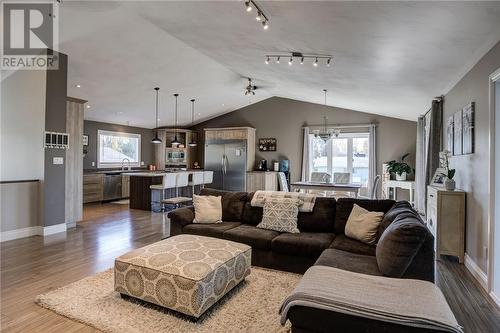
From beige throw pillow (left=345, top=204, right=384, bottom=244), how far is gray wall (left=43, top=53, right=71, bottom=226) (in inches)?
184

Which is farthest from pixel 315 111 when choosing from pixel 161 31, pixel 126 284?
pixel 126 284

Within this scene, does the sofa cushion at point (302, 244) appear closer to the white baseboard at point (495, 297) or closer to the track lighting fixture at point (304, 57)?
the white baseboard at point (495, 297)

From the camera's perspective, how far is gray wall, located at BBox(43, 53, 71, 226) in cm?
470

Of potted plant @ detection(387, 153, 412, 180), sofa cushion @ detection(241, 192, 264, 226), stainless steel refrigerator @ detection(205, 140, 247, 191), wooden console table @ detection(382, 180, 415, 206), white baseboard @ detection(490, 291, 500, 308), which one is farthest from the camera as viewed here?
stainless steel refrigerator @ detection(205, 140, 247, 191)

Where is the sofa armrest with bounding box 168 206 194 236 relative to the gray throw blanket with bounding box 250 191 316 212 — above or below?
below

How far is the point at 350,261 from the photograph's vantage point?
2527mm

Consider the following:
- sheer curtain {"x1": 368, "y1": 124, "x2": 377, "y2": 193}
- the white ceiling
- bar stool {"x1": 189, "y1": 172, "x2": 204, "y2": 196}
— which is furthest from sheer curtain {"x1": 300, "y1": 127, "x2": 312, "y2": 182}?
bar stool {"x1": 189, "y1": 172, "x2": 204, "y2": 196}

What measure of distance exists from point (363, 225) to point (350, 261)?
70 cm

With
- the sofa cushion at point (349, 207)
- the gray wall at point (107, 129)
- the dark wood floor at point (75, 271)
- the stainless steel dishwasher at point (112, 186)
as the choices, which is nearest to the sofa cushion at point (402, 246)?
the dark wood floor at point (75, 271)

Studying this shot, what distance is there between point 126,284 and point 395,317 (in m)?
2.08

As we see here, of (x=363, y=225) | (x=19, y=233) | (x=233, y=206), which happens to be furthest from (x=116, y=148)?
(x=363, y=225)

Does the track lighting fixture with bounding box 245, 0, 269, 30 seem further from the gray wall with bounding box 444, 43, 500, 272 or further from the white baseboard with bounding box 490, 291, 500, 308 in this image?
the white baseboard with bounding box 490, 291, 500, 308

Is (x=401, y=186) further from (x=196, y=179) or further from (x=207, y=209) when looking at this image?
(x=207, y=209)

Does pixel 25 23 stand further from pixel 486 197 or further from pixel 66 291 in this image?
pixel 486 197
